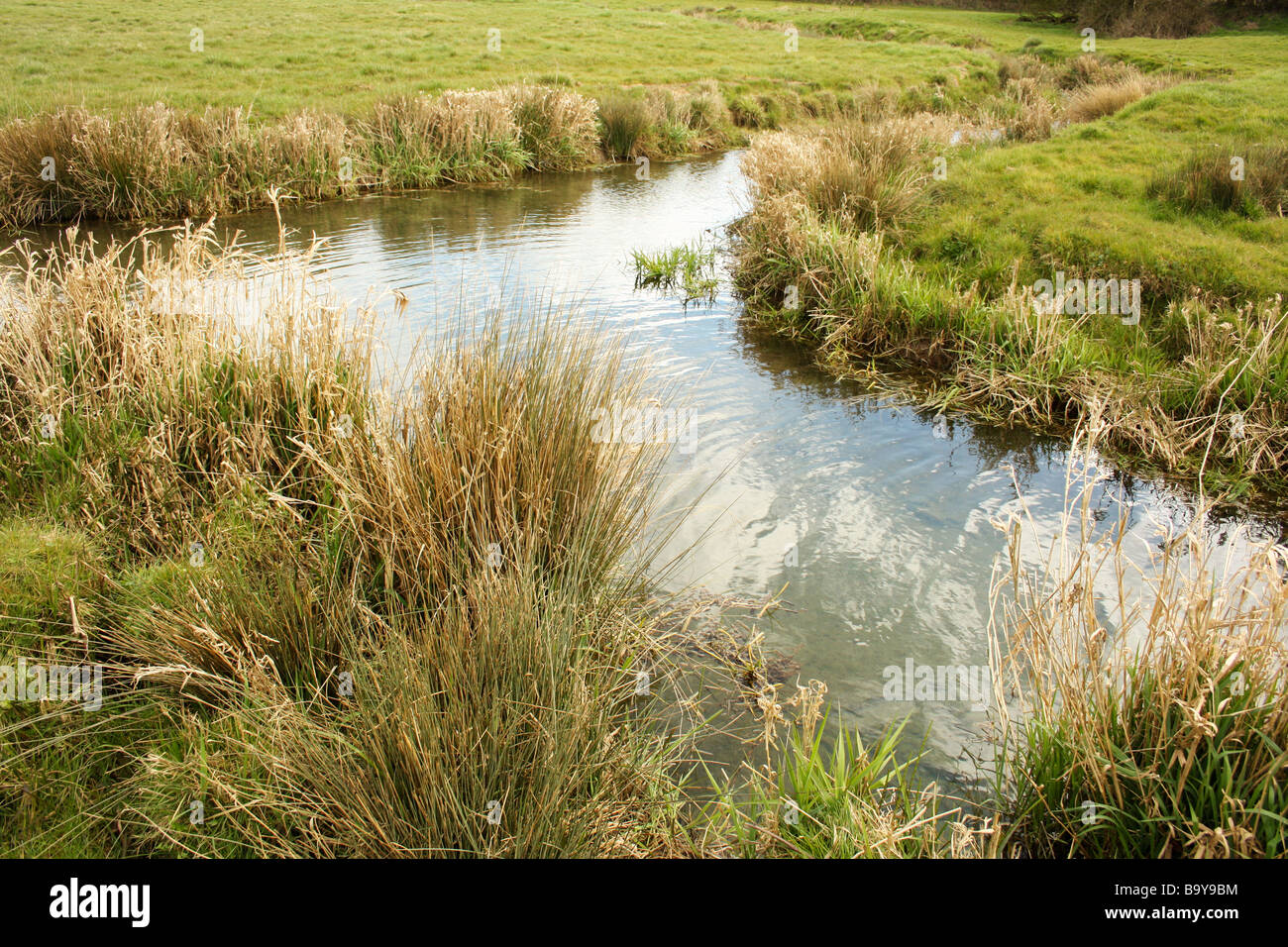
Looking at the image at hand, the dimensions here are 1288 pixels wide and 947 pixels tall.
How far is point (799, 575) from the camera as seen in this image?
16.4 ft

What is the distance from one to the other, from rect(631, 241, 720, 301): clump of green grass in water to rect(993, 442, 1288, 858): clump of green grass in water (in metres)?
7.82

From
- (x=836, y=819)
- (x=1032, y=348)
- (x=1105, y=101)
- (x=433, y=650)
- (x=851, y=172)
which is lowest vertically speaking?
(x=836, y=819)

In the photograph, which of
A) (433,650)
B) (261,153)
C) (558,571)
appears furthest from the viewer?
(261,153)

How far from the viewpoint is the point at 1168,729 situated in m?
2.61

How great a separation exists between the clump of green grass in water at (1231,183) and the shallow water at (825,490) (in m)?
4.87

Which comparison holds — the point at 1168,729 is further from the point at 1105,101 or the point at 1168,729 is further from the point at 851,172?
the point at 1105,101

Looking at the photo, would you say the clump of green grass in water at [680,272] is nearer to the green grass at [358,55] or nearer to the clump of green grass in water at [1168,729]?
the clump of green grass in water at [1168,729]

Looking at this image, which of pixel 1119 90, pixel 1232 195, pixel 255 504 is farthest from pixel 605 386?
pixel 1119 90

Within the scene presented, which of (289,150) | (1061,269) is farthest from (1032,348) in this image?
(289,150)

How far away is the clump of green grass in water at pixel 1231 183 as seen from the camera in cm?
913

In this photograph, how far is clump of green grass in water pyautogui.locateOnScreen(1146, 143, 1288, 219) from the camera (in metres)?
9.13

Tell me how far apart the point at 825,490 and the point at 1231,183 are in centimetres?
714

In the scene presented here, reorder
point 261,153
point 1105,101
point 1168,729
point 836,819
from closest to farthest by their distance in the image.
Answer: point 1168,729 → point 836,819 → point 261,153 → point 1105,101

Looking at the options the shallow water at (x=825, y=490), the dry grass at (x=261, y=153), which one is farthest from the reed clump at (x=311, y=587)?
the dry grass at (x=261, y=153)
